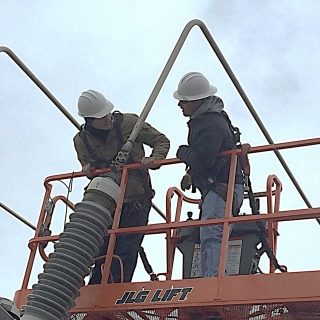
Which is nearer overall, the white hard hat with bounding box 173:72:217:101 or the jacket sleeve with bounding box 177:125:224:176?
the jacket sleeve with bounding box 177:125:224:176

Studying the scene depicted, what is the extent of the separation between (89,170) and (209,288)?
2.10m

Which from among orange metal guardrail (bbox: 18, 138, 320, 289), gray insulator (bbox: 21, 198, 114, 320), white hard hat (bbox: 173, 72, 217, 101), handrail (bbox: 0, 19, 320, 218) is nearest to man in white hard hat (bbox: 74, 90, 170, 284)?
orange metal guardrail (bbox: 18, 138, 320, 289)

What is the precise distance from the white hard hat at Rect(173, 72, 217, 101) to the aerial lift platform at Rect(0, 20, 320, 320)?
27cm

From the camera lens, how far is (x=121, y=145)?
25.8 ft

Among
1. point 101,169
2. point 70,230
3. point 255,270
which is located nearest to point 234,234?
point 255,270

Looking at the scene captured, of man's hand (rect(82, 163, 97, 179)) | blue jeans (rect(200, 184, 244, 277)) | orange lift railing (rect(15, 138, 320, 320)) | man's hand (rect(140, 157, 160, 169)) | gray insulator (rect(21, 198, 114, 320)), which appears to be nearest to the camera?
gray insulator (rect(21, 198, 114, 320))

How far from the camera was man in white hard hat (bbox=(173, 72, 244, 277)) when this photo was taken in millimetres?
6828

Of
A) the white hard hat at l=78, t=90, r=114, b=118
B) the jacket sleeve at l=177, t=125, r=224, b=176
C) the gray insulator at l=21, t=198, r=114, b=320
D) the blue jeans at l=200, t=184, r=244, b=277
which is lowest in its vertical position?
the gray insulator at l=21, t=198, r=114, b=320

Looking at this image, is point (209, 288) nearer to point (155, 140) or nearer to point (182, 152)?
point (182, 152)

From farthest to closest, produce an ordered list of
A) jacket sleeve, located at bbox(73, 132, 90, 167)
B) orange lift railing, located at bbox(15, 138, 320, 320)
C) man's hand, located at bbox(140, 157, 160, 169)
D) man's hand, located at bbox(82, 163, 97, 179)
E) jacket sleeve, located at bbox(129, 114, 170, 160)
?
jacket sleeve, located at bbox(73, 132, 90, 167) → man's hand, located at bbox(82, 163, 97, 179) → jacket sleeve, located at bbox(129, 114, 170, 160) → man's hand, located at bbox(140, 157, 160, 169) → orange lift railing, located at bbox(15, 138, 320, 320)

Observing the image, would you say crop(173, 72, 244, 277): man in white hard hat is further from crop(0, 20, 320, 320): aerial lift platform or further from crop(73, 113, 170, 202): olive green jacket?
crop(73, 113, 170, 202): olive green jacket

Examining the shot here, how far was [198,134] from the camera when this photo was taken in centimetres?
706

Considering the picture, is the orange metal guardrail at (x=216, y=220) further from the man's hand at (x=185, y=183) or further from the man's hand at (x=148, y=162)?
the man's hand at (x=185, y=183)

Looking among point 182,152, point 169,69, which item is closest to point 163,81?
point 169,69
